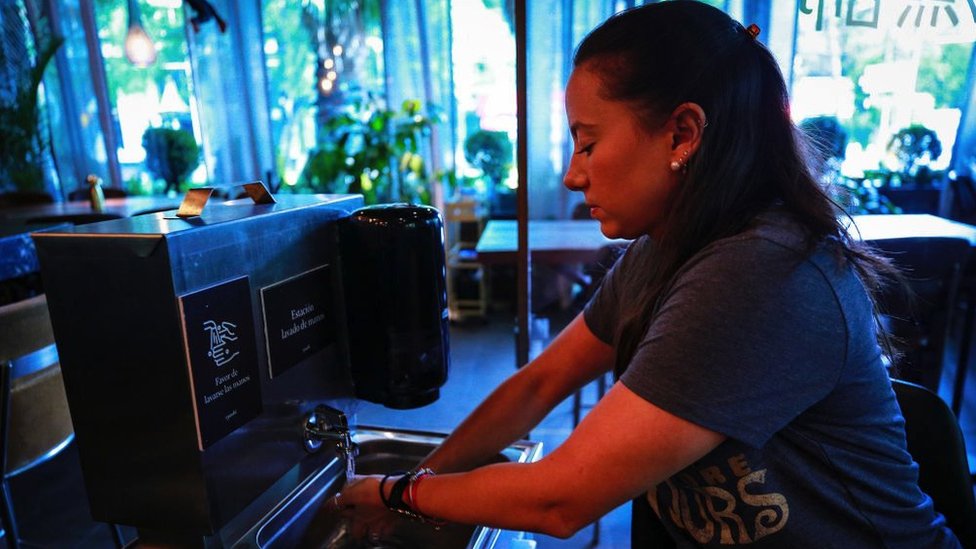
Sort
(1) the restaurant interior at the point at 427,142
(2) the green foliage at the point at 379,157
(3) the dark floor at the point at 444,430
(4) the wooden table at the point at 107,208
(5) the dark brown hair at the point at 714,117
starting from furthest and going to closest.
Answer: (2) the green foliage at the point at 379,157 → (4) the wooden table at the point at 107,208 → (3) the dark floor at the point at 444,430 → (1) the restaurant interior at the point at 427,142 → (5) the dark brown hair at the point at 714,117

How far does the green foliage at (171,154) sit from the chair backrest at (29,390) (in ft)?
11.5

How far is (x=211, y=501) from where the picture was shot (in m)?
0.60

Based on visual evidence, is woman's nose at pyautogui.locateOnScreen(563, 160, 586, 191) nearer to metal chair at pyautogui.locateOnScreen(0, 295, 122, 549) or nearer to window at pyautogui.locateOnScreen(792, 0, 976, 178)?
metal chair at pyautogui.locateOnScreen(0, 295, 122, 549)

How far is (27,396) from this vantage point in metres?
1.60

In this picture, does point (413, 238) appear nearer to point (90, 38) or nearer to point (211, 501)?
point (211, 501)

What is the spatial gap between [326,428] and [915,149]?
173 inches

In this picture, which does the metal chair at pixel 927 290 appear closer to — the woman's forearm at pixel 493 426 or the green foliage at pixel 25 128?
the woman's forearm at pixel 493 426

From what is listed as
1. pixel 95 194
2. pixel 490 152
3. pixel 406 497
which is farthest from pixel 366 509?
pixel 490 152

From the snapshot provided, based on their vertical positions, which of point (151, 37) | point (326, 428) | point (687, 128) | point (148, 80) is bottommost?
point (326, 428)

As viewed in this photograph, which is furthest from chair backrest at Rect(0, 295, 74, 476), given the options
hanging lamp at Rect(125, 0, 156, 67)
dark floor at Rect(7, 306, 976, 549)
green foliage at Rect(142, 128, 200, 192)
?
green foliage at Rect(142, 128, 200, 192)

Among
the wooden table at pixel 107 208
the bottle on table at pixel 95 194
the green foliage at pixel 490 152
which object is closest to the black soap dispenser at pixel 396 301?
the wooden table at pixel 107 208

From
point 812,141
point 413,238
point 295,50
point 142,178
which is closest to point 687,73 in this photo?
point 812,141

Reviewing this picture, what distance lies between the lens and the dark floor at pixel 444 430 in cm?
203

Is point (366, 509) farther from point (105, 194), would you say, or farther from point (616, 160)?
point (105, 194)
